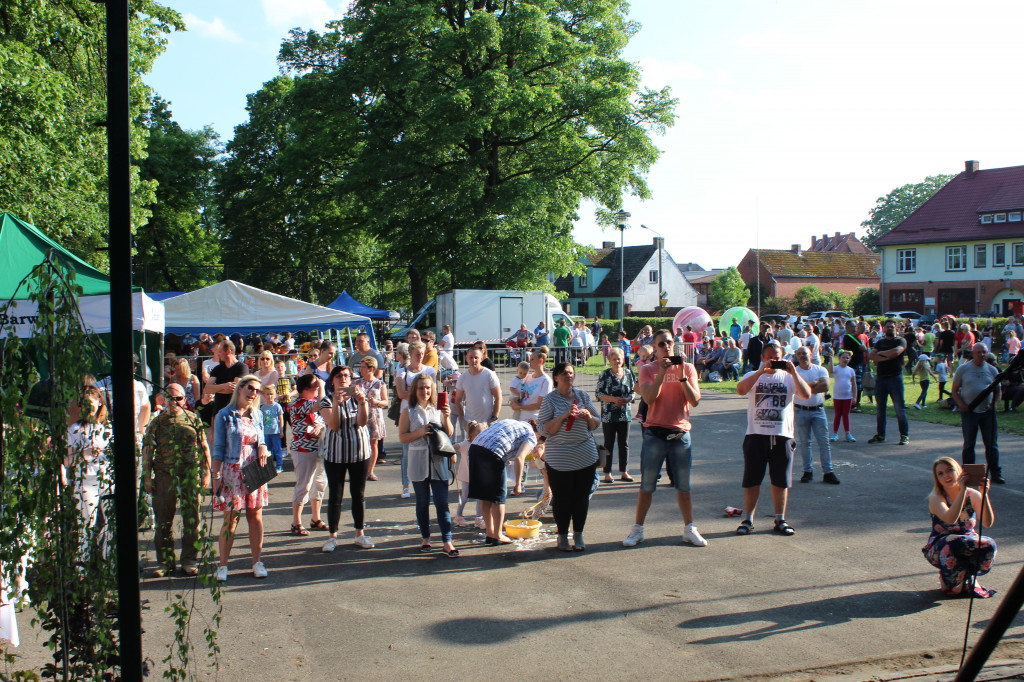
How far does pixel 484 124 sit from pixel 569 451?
23708 mm

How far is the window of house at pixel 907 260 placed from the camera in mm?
56469

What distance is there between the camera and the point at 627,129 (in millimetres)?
31891

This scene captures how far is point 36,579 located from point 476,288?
1201 inches

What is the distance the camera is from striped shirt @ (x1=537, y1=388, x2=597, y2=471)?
754cm

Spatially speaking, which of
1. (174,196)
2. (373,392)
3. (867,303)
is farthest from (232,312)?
(867,303)

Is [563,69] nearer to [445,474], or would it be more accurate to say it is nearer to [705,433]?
[705,433]

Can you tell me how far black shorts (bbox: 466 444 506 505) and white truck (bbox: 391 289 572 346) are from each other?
21.9m

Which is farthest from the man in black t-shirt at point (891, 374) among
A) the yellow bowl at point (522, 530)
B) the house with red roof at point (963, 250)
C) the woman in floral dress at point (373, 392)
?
the house with red roof at point (963, 250)

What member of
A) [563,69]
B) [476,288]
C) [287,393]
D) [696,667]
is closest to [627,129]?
[563,69]

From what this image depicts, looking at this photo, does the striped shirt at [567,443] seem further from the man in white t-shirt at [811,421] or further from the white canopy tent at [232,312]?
the white canopy tent at [232,312]

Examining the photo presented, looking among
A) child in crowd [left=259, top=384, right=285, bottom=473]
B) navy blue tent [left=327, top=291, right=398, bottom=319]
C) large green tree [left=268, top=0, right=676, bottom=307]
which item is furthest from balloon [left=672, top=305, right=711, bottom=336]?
child in crowd [left=259, top=384, right=285, bottom=473]

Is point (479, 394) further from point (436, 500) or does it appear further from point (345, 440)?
point (345, 440)

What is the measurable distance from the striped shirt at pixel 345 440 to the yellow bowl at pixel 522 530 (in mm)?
1643

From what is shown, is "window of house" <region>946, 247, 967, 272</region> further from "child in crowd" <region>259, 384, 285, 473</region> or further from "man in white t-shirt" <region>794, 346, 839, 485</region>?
"child in crowd" <region>259, 384, 285, 473</region>
